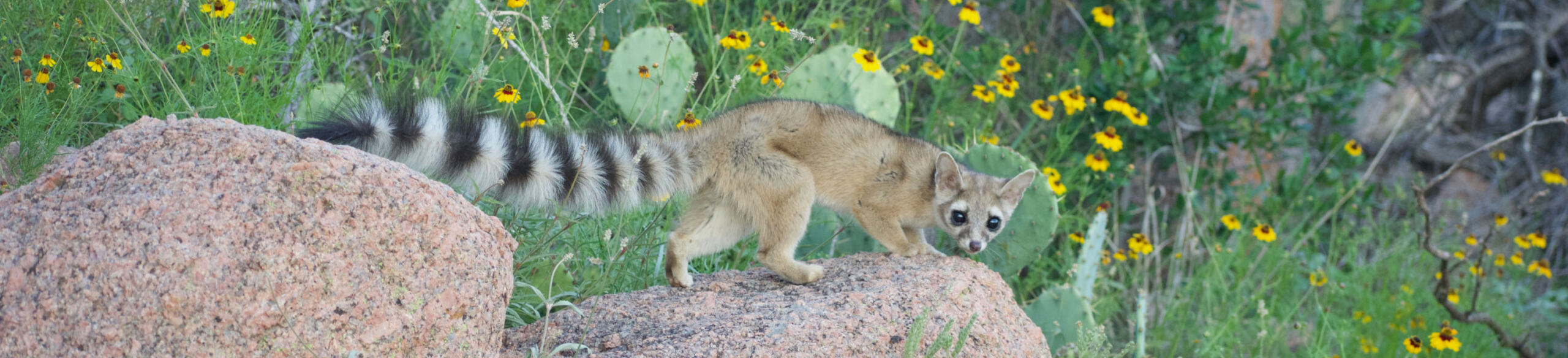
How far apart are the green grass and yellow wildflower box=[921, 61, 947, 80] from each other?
12cm

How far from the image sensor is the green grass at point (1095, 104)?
14.1 feet

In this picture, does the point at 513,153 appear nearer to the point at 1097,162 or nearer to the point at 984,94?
the point at 984,94

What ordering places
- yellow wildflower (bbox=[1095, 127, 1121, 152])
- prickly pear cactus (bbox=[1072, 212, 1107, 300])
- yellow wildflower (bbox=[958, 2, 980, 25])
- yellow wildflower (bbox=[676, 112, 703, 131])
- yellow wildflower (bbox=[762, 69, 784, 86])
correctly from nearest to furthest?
yellow wildflower (bbox=[676, 112, 703, 131]), prickly pear cactus (bbox=[1072, 212, 1107, 300]), yellow wildflower (bbox=[762, 69, 784, 86]), yellow wildflower (bbox=[958, 2, 980, 25]), yellow wildflower (bbox=[1095, 127, 1121, 152])

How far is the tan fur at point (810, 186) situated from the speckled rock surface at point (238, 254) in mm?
1363

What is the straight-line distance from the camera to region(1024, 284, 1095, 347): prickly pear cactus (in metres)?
4.22

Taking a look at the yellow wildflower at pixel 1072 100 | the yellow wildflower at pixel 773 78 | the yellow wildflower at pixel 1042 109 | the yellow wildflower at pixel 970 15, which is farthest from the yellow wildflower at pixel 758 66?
the yellow wildflower at pixel 1072 100

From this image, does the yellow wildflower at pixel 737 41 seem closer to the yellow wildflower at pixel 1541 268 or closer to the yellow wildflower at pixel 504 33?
the yellow wildflower at pixel 504 33

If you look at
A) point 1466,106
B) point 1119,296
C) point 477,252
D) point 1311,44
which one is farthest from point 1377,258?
point 477,252

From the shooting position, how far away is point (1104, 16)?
643cm

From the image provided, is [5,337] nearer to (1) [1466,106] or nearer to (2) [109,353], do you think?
(2) [109,353]

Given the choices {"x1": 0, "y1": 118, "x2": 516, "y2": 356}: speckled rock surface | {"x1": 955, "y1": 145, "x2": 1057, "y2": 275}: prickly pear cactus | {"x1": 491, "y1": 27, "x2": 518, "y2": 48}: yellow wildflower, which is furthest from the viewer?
{"x1": 955, "y1": 145, "x2": 1057, "y2": 275}: prickly pear cactus

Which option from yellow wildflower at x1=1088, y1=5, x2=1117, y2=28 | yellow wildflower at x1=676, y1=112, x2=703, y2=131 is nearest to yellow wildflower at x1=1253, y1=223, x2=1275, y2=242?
yellow wildflower at x1=1088, y1=5, x2=1117, y2=28

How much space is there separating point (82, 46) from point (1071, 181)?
4580 mm

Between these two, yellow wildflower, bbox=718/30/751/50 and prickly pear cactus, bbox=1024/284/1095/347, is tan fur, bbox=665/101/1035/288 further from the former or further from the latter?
yellow wildflower, bbox=718/30/751/50
